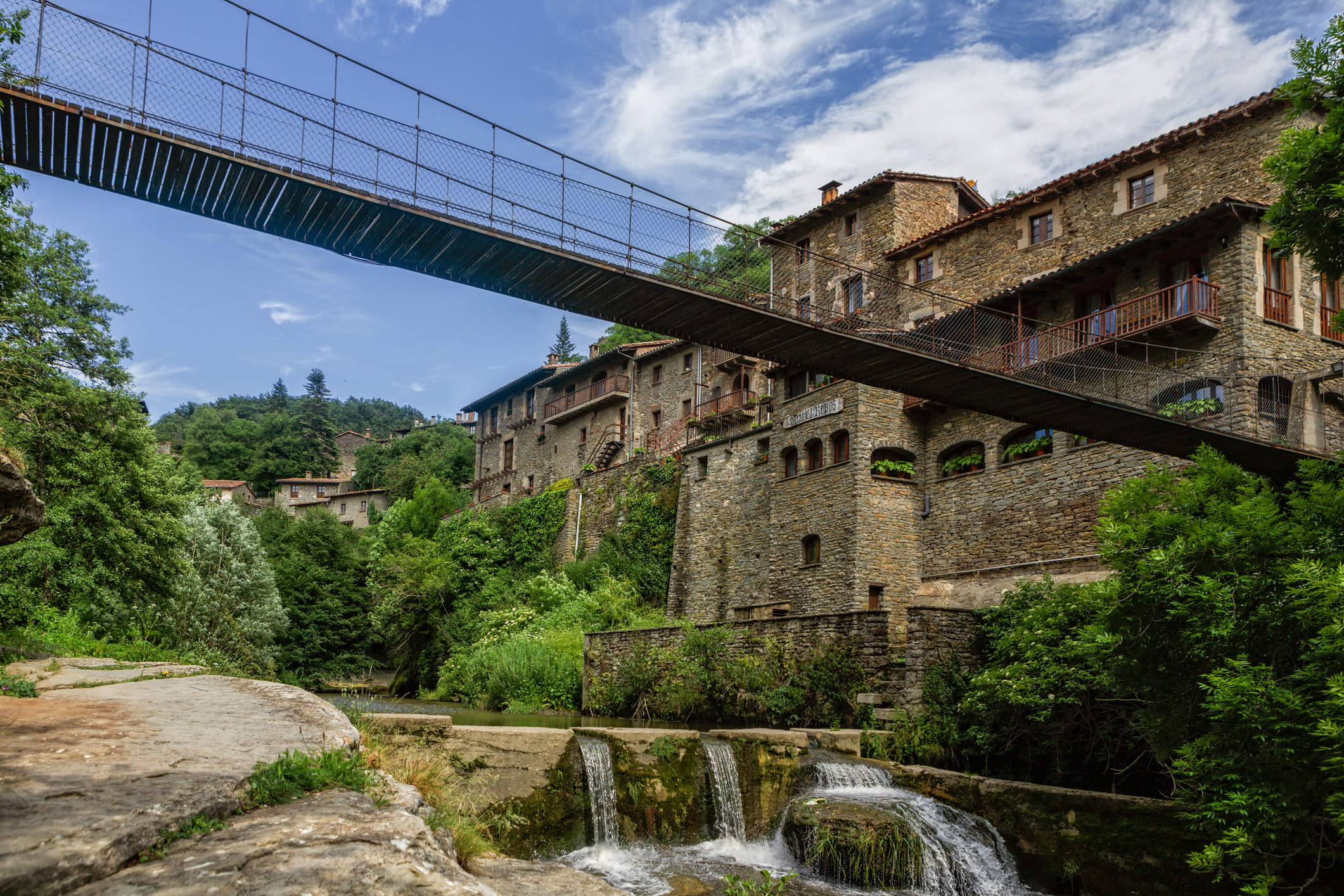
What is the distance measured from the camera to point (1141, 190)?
2136 cm

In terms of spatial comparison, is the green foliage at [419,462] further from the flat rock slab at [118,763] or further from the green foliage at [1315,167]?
the green foliage at [1315,167]

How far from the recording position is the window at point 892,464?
23594mm

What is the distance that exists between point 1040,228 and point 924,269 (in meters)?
3.53

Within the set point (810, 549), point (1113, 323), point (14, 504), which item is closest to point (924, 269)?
point (1113, 323)

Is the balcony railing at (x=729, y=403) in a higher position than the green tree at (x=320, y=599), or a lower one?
higher

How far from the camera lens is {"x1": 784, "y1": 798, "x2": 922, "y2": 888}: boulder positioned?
9.55 m

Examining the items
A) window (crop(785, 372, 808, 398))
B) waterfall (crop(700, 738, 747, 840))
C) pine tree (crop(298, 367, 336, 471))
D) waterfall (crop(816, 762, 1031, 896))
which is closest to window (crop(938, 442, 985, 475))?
window (crop(785, 372, 808, 398))

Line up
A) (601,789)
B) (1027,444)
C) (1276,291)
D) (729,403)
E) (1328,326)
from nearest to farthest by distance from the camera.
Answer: (601,789) < (1276,291) < (1328,326) < (1027,444) < (729,403)

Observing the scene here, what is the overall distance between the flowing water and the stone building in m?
3.95

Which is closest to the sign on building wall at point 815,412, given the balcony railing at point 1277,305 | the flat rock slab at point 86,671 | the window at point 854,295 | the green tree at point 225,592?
the window at point 854,295

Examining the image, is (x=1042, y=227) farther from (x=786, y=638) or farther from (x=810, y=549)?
(x=786, y=638)

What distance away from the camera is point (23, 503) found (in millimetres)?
7230

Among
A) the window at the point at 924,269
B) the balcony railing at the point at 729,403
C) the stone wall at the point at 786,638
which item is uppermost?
the window at the point at 924,269

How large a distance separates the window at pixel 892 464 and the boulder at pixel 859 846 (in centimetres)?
1403
